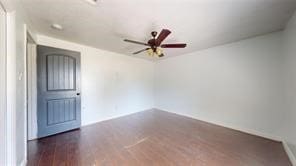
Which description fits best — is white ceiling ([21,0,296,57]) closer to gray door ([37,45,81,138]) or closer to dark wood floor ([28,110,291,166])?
gray door ([37,45,81,138])

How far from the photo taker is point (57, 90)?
3.13m

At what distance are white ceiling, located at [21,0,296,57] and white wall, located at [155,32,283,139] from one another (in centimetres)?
48

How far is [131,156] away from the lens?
2.30 meters

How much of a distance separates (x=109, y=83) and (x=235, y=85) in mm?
3566

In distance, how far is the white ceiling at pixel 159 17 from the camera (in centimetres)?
185

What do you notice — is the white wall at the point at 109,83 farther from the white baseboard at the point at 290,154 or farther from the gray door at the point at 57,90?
the white baseboard at the point at 290,154

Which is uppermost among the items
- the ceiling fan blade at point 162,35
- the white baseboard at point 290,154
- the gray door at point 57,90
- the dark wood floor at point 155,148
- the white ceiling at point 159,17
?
the white ceiling at point 159,17

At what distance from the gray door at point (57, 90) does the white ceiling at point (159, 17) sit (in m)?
0.50
